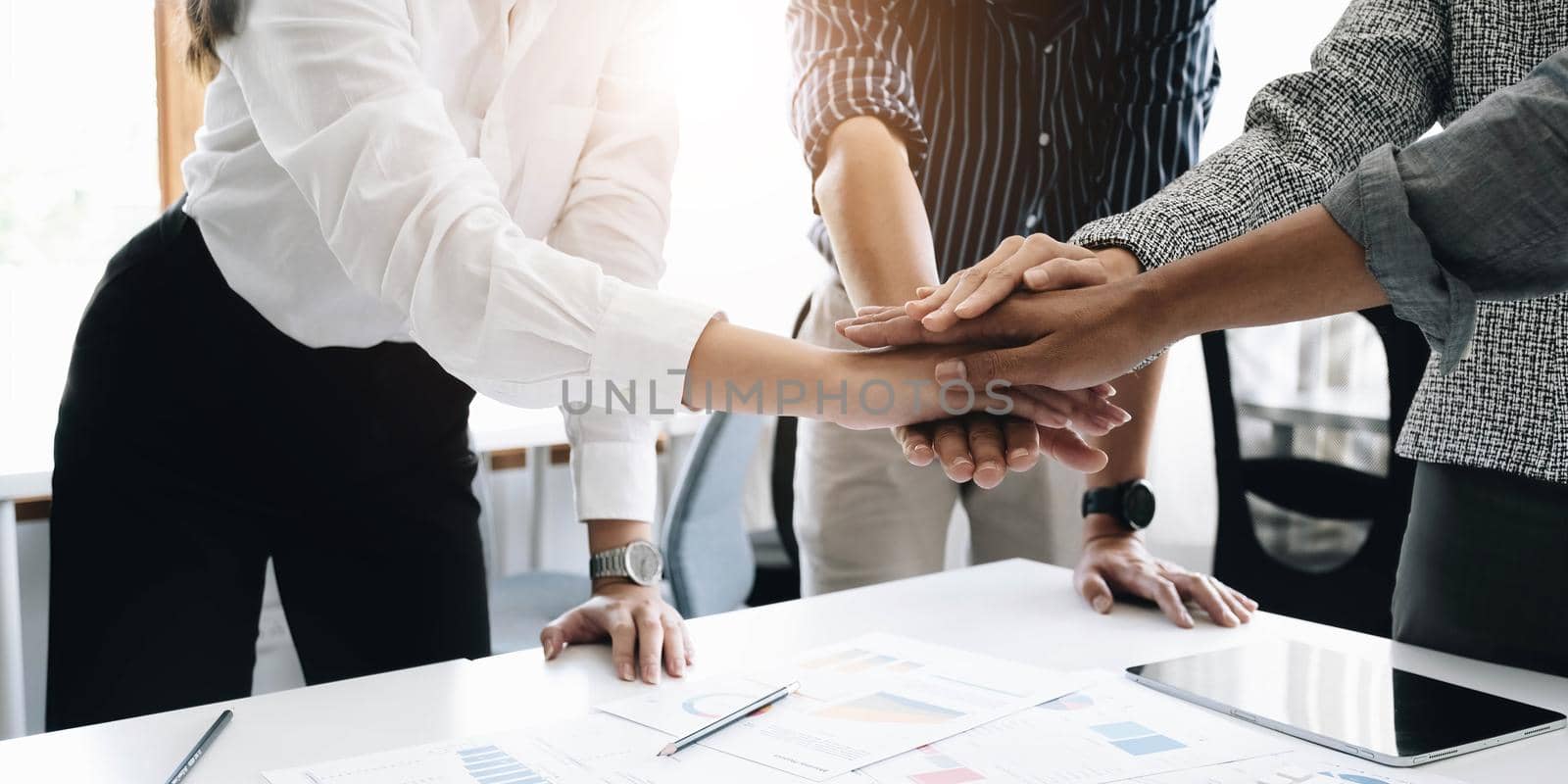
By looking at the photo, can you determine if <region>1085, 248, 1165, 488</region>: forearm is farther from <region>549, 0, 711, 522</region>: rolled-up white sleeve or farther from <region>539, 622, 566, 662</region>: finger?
<region>539, 622, 566, 662</region>: finger

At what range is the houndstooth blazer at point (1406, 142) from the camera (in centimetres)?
100

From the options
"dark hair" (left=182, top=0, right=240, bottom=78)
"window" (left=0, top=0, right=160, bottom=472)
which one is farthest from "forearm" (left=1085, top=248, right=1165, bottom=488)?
"window" (left=0, top=0, right=160, bottom=472)

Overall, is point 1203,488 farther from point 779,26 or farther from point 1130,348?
point 1130,348

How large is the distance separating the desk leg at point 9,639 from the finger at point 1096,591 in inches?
68.1

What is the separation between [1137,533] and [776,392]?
1.79 ft

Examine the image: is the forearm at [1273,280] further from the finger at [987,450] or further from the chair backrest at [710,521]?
the chair backrest at [710,521]

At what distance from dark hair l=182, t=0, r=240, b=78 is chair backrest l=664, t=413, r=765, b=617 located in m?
1.13

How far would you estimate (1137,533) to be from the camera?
4.32 ft

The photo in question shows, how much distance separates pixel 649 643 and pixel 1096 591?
476mm

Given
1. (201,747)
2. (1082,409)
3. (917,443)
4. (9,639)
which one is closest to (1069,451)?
(1082,409)

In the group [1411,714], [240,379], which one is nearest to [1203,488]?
[1411,714]

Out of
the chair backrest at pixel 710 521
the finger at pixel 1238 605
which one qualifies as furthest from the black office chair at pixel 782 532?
the finger at pixel 1238 605

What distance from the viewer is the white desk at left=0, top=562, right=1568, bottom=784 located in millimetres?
744

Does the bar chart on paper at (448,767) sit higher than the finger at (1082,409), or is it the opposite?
the finger at (1082,409)
